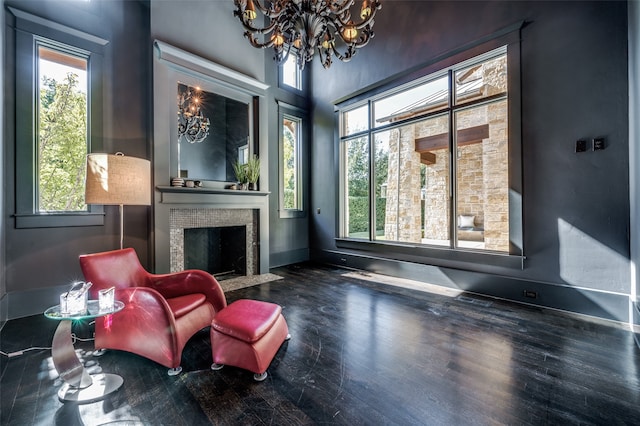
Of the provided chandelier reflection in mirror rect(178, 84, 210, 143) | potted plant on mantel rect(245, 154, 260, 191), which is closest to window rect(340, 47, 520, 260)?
potted plant on mantel rect(245, 154, 260, 191)

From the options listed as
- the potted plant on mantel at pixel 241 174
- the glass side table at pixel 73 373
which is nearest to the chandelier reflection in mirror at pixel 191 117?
the potted plant on mantel at pixel 241 174

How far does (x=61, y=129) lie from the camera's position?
11.5ft

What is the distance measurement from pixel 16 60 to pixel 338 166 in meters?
4.81

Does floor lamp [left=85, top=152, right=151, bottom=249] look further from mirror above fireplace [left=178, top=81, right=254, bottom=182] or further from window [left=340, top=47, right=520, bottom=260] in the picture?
window [left=340, top=47, right=520, bottom=260]

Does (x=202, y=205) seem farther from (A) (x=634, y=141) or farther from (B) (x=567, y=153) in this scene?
(A) (x=634, y=141)

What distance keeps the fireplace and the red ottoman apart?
8.13 feet

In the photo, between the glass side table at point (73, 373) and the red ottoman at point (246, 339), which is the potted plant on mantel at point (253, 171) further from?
the glass side table at point (73, 373)

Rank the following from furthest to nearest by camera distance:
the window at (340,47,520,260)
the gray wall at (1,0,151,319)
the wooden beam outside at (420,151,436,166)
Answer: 1. the wooden beam outside at (420,151,436,166)
2. the window at (340,47,520,260)
3. the gray wall at (1,0,151,319)

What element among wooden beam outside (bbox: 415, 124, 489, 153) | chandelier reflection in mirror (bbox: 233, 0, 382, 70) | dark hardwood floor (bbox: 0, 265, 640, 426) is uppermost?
chandelier reflection in mirror (bbox: 233, 0, 382, 70)

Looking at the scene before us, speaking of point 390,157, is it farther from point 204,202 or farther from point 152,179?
point 152,179

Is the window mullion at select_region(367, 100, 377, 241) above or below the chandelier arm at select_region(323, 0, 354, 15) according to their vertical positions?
below

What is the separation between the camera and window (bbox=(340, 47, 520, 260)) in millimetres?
4250

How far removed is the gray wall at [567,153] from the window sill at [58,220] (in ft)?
16.6

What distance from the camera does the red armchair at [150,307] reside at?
6.94 feet
